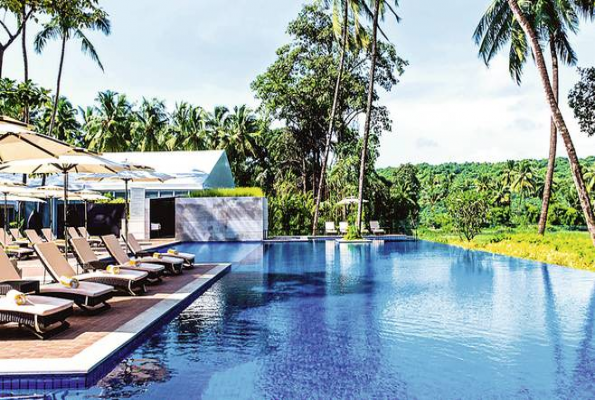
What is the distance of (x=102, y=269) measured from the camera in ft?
32.6

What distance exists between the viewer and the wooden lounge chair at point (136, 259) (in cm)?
1082

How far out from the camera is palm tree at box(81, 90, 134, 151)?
41.9 meters

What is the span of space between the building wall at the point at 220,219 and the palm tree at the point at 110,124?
18.5 meters

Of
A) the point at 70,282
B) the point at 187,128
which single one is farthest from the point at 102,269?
the point at 187,128

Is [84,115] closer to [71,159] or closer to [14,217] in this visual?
[14,217]

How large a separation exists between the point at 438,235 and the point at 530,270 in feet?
47.4

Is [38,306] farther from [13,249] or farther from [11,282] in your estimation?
[13,249]

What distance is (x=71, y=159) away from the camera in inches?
379

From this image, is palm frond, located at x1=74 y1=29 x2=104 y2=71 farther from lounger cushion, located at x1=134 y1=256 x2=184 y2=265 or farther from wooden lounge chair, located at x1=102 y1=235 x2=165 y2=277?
wooden lounge chair, located at x1=102 y1=235 x2=165 y2=277

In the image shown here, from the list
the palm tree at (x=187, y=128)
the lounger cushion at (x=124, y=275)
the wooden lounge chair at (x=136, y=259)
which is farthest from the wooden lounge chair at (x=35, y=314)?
→ the palm tree at (x=187, y=128)

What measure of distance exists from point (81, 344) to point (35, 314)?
2.03ft

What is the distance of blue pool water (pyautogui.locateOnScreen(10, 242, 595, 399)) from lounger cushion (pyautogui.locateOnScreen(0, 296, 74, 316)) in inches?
40.6

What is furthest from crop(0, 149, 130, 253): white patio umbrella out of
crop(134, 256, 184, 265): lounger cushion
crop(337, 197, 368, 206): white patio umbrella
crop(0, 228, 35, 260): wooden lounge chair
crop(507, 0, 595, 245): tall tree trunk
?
crop(337, 197, 368, 206): white patio umbrella

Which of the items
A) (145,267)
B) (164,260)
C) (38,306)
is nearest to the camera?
(38,306)
